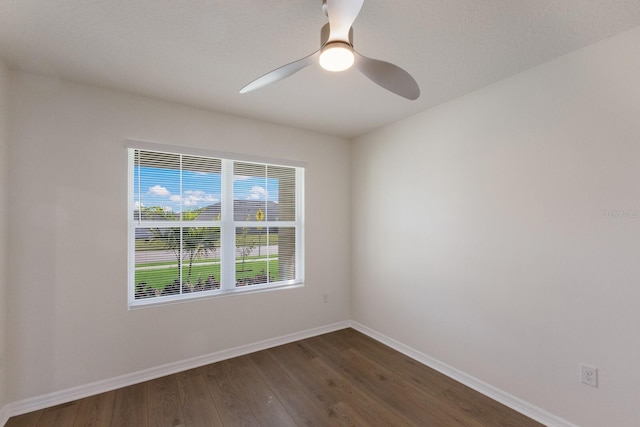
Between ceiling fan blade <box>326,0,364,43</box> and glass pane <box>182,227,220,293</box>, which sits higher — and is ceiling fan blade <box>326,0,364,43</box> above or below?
above

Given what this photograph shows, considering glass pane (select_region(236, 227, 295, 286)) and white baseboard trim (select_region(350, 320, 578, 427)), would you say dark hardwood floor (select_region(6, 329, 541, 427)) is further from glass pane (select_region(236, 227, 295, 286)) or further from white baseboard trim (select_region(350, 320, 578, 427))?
glass pane (select_region(236, 227, 295, 286))

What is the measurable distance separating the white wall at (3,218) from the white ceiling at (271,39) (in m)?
0.22

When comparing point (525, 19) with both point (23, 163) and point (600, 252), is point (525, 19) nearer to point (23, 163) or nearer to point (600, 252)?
point (600, 252)

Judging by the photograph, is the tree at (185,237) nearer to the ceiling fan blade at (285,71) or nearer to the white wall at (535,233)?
the ceiling fan blade at (285,71)

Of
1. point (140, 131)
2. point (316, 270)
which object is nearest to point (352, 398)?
point (316, 270)

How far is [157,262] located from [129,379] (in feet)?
3.27

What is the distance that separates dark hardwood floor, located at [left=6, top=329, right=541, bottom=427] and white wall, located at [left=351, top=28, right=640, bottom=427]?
36 centimetres

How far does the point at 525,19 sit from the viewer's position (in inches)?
63.2

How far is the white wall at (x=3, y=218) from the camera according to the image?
1.99m

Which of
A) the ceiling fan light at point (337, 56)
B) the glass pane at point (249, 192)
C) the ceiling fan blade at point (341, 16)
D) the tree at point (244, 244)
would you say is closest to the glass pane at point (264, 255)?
the tree at point (244, 244)

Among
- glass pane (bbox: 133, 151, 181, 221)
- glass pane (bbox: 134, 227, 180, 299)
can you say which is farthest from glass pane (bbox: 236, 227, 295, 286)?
glass pane (bbox: 133, 151, 181, 221)

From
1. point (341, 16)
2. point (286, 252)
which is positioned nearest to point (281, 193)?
point (286, 252)

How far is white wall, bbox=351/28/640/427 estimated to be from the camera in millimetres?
1735

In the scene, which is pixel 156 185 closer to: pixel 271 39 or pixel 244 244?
pixel 244 244
